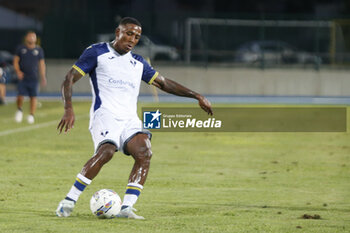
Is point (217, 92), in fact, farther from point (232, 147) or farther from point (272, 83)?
point (232, 147)

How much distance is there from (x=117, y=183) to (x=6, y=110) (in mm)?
15149

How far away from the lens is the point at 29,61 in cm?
2056

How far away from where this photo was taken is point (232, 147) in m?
16.7

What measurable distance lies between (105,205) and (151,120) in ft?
5.55

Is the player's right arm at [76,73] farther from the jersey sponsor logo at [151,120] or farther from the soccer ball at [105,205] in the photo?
the jersey sponsor logo at [151,120]

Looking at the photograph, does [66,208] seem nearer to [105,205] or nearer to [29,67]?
[105,205]

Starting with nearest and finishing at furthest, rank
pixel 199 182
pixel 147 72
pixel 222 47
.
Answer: pixel 147 72
pixel 199 182
pixel 222 47

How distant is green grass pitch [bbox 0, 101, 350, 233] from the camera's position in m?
Answer: 8.27

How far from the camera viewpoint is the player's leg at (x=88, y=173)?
8.30 meters

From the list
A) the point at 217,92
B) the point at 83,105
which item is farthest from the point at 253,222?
the point at 217,92

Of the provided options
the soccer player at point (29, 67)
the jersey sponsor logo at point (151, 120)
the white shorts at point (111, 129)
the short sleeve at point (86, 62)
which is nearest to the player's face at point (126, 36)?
the short sleeve at point (86, 62)

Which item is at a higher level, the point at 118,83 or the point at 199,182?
the point at 118,83

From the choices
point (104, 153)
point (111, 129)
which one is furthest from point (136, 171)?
point (111, 129)

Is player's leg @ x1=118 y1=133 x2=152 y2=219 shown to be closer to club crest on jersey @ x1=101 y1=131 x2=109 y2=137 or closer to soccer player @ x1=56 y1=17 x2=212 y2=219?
soccer player @ x1=56 y1=17 x2=212 y2=219
